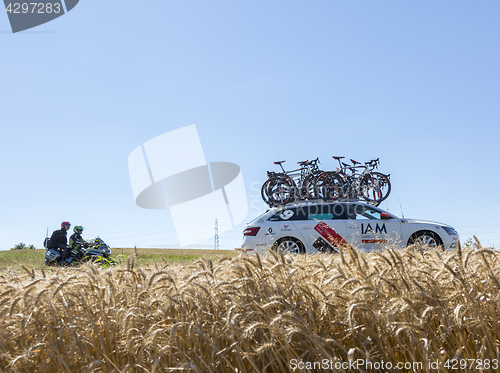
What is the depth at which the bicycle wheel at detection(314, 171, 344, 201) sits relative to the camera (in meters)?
12.8

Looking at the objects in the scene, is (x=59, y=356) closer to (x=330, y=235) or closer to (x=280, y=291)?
(x=280, y=291)

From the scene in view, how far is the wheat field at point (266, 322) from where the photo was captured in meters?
2.00

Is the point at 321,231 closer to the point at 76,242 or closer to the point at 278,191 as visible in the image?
Answer: the point at 278,191

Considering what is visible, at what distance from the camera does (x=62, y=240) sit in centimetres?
1080

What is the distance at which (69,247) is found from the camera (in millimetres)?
10734

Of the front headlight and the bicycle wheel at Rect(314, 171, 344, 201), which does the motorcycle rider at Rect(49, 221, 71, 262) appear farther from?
the front headlight

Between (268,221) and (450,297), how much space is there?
291 inches

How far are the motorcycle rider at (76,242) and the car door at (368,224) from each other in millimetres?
7342

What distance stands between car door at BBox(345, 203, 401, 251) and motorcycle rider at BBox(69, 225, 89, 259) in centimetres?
734

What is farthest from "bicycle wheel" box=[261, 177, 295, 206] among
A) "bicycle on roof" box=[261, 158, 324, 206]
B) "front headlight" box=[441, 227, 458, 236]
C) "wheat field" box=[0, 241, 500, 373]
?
"wheat field" box=[0, 241, 500, 373]

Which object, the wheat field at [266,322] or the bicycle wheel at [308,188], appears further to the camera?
the bicycle wheel at [308,188]

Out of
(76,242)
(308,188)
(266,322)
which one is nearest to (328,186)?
(308,188)

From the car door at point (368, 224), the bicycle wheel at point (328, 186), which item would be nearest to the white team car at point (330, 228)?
the car door at point (368, 224)

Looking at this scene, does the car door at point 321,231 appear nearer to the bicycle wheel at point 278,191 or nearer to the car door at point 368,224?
the car door at point 368,224
